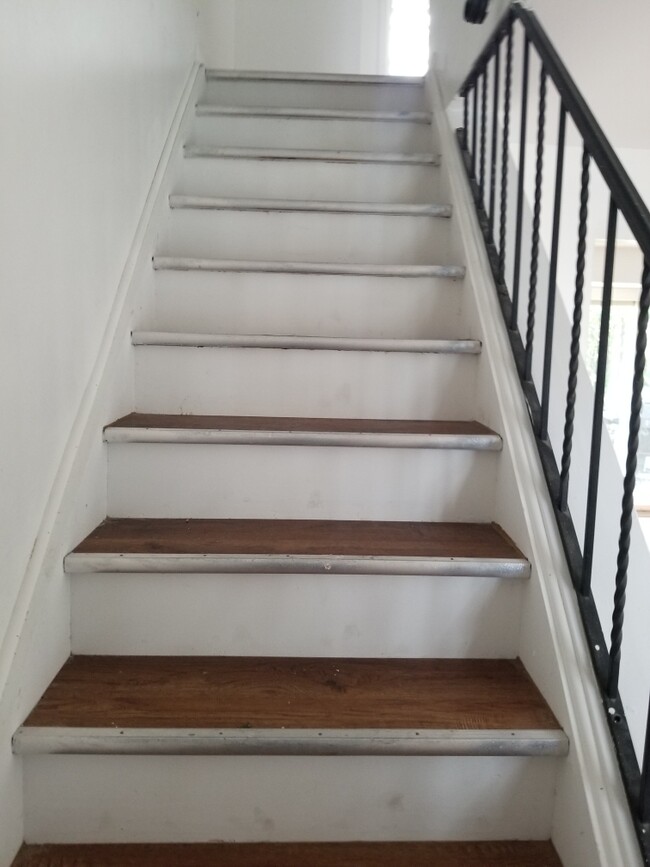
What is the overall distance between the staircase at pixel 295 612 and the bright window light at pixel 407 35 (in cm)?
318

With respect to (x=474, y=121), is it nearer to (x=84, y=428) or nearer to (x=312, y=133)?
(x=312, y=133)

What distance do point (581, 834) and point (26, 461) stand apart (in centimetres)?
99

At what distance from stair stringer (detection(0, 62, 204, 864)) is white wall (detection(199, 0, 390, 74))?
2672 millimetres

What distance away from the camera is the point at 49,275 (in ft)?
3.39

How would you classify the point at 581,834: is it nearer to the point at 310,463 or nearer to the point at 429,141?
the point at 310,463

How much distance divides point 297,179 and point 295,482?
122 cm

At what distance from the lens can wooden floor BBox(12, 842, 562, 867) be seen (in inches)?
35.3

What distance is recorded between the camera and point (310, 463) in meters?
1.28

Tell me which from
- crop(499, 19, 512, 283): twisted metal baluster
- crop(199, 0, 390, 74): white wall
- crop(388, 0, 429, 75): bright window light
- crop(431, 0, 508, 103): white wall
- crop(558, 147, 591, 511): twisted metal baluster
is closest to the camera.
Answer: crop(558, 147, 591, 511): twisted metal baluster

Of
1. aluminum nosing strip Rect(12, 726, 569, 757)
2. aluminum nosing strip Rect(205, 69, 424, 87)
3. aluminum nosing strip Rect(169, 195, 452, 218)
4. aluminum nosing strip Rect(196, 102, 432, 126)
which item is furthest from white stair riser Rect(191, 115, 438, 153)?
aluminum nosing strip Rect(12, 726, 569, 757)

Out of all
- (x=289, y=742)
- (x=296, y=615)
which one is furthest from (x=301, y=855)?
(x=296, y=615)

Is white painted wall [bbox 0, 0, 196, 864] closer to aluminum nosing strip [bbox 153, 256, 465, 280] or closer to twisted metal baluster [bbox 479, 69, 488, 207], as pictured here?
aluminum nosing strip [bbox 153, 256, 465, 280]

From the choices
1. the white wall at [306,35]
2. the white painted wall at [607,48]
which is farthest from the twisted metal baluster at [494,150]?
the white wall at [306,35]

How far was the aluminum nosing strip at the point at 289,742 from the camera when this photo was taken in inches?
35.1
